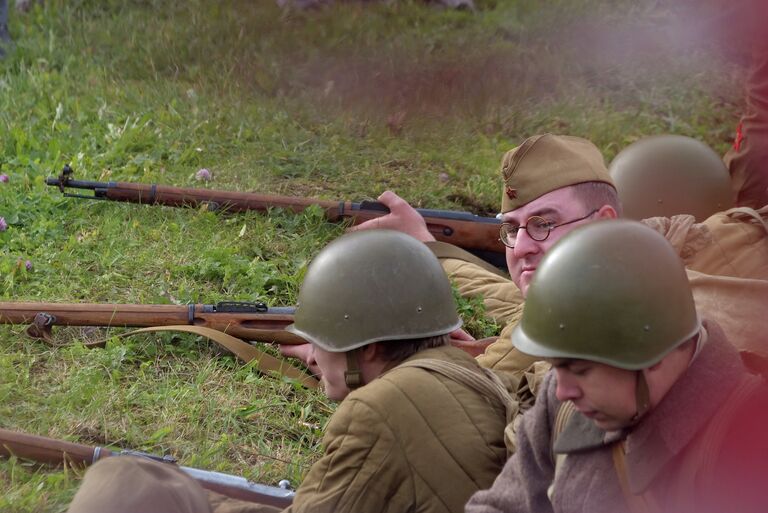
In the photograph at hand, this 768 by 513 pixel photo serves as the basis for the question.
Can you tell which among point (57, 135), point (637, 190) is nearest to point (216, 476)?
point (637, 190)

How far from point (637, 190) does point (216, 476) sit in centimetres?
256

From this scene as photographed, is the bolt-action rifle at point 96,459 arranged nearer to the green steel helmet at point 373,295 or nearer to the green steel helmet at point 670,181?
the green steel helmet at point 373,295

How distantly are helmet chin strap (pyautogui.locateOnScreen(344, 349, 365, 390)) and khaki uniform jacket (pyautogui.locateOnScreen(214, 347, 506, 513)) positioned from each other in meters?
0.29

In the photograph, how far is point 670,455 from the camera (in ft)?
9.15

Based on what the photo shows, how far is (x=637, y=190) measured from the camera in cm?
547

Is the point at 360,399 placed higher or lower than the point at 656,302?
lower

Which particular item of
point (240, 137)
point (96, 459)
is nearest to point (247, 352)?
point (96, 459)

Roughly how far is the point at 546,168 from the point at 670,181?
1156 mm

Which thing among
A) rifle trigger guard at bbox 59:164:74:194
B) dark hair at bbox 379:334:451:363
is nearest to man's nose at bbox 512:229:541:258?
dark hair at bbox 379:334:451:363

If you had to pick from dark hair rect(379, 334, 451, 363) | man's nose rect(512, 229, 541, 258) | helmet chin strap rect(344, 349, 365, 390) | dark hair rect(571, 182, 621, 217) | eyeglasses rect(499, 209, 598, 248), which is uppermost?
dark hair rect(571, 182, 621, 217)

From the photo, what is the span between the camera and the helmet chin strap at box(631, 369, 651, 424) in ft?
9.27

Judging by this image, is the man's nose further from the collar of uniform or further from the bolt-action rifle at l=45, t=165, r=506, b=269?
the bolt-action rifle at l=45, t=165, r=506, b=269

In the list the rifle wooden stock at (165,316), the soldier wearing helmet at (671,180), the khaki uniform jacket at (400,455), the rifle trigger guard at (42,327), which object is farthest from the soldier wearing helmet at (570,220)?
the rifle trigger guard at (42,327)

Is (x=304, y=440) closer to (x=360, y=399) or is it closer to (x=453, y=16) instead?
(x=360, y=399)
